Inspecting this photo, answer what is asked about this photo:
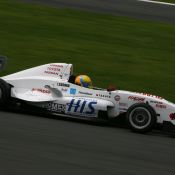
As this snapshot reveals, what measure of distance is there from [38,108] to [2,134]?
176 centimetres

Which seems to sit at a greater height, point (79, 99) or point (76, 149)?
point (79, 99)

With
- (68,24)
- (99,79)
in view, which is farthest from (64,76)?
(68,24)

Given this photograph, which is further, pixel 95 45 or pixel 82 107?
pixel 95 45

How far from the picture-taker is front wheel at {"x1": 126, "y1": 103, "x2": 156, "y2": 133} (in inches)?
394

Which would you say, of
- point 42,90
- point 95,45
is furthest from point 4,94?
point 95,45

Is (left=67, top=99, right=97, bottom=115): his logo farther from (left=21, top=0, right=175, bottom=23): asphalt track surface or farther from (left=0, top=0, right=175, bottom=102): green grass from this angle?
(left=21, top=0, right=175, bottom=23): asphalt track surface

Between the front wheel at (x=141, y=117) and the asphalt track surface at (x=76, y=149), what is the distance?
0.41ft

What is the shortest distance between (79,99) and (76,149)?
2006mm

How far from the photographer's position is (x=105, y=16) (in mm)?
19062

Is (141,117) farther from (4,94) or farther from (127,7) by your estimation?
(127,7)

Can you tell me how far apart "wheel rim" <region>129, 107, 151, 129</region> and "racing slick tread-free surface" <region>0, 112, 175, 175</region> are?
0.52 feet

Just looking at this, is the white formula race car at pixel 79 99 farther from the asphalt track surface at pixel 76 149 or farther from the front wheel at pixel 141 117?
the asphalt track surface at pixel 76 149

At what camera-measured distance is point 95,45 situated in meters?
16.6

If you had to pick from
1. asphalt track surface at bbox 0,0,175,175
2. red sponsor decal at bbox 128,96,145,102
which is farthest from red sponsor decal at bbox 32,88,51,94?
red sponsor decal at bbox 128,96,145,102
